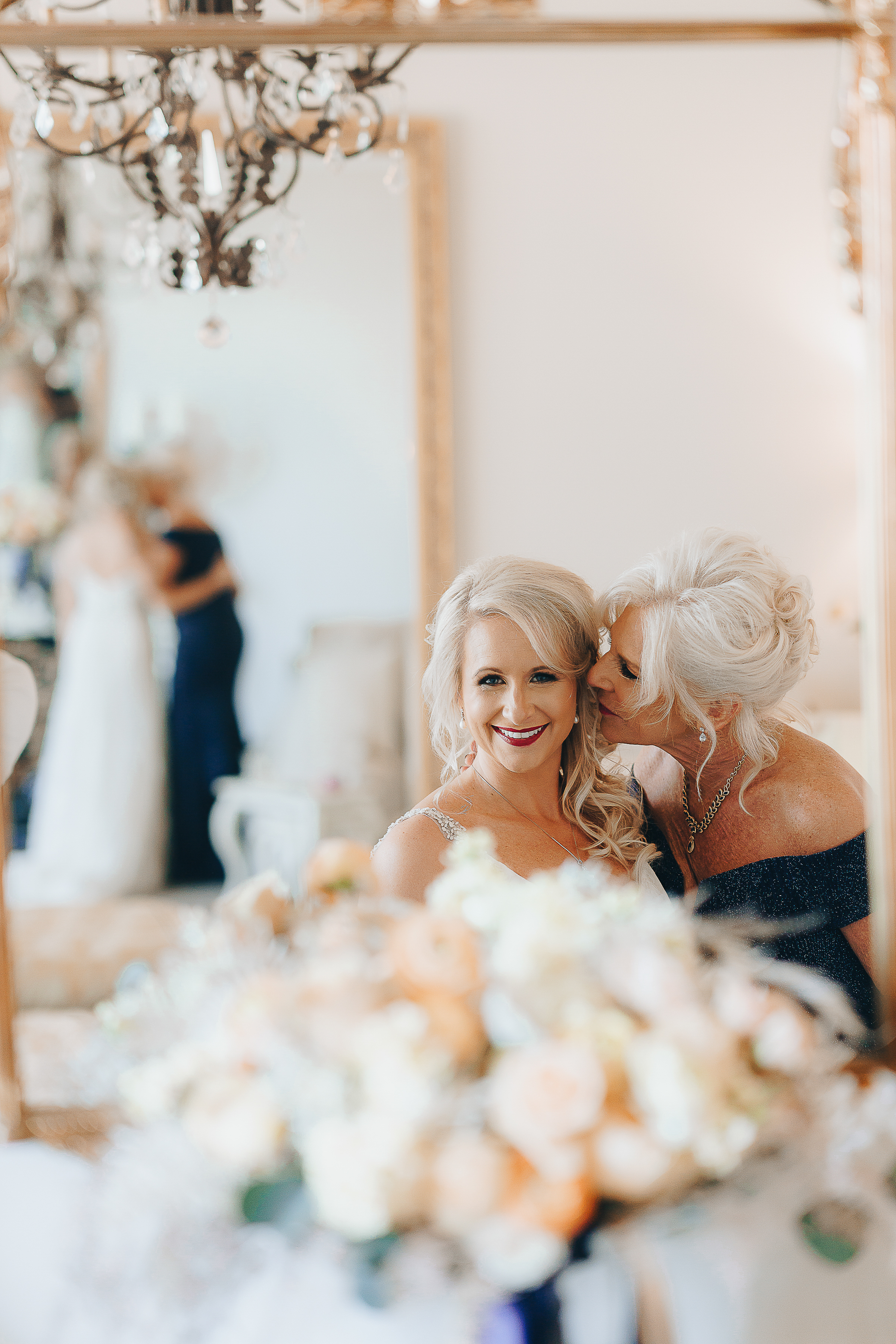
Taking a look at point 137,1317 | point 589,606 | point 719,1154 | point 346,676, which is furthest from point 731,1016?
point 346,676

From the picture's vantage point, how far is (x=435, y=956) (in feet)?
2.41

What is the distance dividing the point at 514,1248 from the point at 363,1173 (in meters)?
0.12

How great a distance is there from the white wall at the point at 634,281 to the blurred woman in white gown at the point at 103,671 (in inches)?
39.4

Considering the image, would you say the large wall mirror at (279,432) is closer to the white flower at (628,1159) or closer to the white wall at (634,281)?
the white wall at (634,281)

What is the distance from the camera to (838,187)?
1038mm

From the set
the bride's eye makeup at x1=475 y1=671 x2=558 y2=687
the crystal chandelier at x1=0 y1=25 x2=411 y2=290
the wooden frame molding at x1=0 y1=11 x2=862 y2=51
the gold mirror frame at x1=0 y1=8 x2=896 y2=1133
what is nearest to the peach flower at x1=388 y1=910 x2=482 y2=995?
the gold mirror frame at x1=0 y1=8 x2=896 y2=1133

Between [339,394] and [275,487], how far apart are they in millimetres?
320

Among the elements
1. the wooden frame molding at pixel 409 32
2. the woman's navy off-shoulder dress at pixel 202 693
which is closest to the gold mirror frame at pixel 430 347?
the woman's navy off-shoulder dress at pixel 202 693

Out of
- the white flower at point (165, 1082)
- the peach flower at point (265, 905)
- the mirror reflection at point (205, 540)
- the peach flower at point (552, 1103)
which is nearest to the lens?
the peach flower at point (552, 1103)

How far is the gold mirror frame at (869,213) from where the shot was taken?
37.8 inches

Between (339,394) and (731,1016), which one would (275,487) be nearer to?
(339,394)

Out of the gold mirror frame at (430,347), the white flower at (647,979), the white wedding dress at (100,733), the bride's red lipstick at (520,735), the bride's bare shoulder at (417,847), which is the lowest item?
the white wedding dress at (100,733)

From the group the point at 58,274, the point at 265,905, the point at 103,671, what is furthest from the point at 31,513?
the point at 265,905

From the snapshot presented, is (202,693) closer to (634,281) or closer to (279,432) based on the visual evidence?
(279,432)
